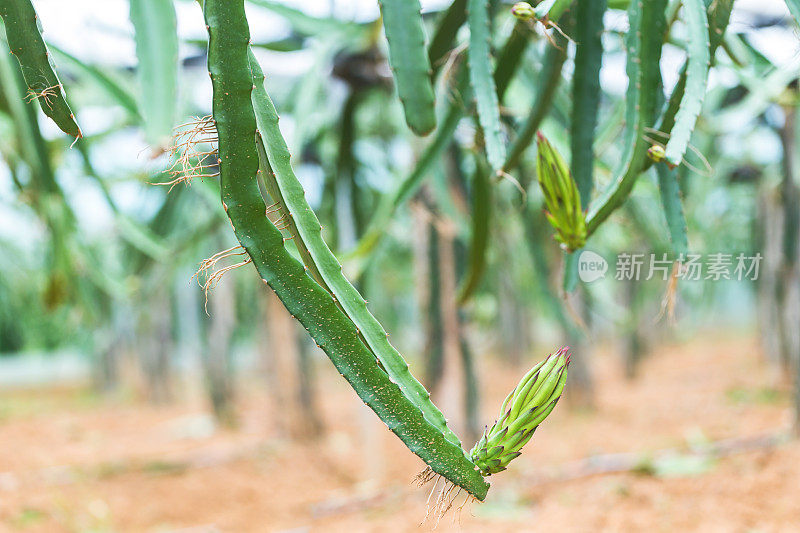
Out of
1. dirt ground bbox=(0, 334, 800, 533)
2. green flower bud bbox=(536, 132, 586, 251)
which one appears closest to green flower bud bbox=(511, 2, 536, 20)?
green flower bud bbox=(536, 132, 586, 251)

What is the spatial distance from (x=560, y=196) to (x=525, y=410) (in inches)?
5.7

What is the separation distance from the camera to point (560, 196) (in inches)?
16.4

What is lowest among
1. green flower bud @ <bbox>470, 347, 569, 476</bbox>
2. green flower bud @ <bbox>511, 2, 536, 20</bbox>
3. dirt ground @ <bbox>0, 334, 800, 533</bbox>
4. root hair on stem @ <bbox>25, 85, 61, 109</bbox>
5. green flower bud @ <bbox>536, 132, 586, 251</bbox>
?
dirt ground @ <bbox>0, 334, 800, 533</bbox>

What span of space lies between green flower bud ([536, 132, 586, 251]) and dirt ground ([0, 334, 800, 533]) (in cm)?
61

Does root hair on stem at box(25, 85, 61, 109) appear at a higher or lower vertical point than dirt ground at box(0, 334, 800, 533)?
higher

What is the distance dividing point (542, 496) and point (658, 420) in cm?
144

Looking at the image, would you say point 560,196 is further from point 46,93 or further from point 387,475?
point 387,475

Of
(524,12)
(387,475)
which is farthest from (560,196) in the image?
(387,475)

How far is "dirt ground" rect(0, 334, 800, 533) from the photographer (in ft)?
4.57

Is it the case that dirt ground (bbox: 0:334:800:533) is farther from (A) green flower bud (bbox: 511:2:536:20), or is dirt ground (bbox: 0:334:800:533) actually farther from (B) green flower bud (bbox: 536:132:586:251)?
(A) green flower bud (bbox: 511:2:536:20)

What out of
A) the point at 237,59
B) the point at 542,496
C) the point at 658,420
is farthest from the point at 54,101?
the point at 658,420

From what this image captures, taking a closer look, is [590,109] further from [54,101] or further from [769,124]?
[769,124]

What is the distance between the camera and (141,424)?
12.0 feet

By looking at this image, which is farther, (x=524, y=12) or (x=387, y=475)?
(x=387, y=475)
